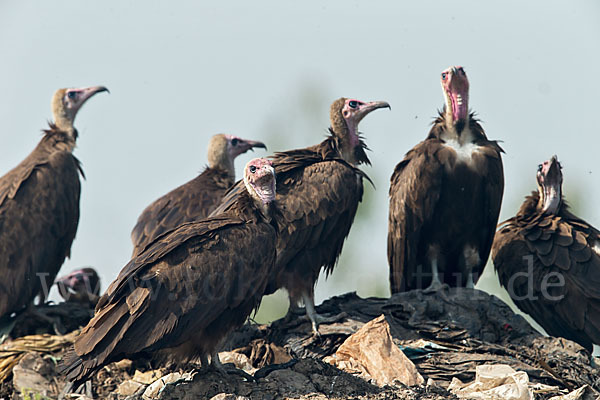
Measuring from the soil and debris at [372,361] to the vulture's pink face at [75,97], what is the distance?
2.98 metres

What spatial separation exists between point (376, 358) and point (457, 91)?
3.53 metres

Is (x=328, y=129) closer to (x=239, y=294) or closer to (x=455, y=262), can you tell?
(x=455, y=262)

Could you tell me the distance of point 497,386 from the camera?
801 cm

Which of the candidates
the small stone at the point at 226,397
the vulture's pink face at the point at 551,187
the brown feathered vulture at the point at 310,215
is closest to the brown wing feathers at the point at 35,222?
the brown feathered vulture at the point at 310,215

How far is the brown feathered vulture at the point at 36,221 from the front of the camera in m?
10.9

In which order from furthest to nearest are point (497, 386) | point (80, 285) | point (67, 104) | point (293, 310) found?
point (67, 104), point (80, 285), point (293, 310), point (497, 386)

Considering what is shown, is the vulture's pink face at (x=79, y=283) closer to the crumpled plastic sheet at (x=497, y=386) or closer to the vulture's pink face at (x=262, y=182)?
the vulture's pink face at (x=262, y=182)

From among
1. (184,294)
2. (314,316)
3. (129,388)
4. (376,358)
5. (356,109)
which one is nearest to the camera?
(184,294)

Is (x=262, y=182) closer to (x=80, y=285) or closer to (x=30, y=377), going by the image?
(x=30, y=377)

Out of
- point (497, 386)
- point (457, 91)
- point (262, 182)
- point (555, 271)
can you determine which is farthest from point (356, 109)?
point (497, 386)

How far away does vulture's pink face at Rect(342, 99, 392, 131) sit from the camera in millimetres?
10562

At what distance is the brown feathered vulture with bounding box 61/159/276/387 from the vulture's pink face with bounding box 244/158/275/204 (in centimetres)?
19

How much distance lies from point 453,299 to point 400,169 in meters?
1.56

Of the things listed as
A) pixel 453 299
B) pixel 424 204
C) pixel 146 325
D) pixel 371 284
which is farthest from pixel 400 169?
pixel 371 284
